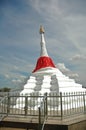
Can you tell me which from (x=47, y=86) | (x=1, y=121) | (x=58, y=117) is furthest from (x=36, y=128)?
(x=47, y=86)

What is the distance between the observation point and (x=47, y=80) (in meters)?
18.6

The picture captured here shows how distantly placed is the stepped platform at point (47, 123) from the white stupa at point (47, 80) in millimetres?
5721

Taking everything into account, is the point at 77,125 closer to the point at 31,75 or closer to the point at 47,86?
the point at 47,86

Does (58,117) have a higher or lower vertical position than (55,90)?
lower

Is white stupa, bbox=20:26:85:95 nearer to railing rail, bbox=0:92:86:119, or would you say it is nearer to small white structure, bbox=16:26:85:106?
small white structure, bbox=16:26:85:106

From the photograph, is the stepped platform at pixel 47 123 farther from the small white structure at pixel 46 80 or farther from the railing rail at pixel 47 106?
the small white structure at pixel 46 80

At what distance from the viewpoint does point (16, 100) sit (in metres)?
A: 16.1

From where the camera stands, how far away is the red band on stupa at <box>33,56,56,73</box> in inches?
830

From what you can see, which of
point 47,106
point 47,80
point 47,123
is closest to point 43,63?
point 47,80

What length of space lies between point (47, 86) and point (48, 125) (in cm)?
900

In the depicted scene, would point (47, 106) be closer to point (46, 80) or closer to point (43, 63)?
point (46, 80)

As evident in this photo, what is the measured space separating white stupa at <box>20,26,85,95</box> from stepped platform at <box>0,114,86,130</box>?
572 centimetres

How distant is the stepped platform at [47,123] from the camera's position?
28.6 ft

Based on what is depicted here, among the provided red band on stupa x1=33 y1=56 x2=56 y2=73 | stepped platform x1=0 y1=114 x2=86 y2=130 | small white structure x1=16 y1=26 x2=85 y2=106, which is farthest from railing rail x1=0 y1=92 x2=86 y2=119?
red band on stupa x1=33 y1=56 x2=56 y2=73
